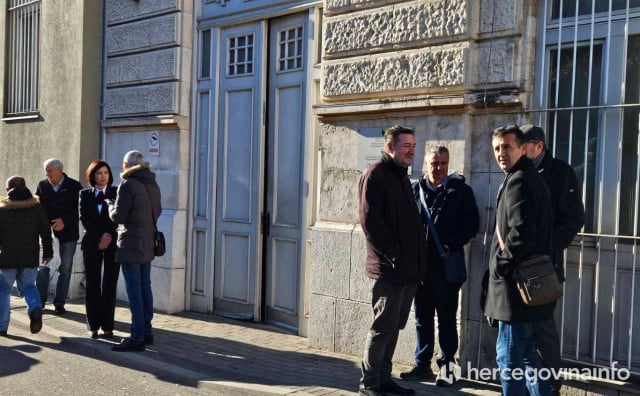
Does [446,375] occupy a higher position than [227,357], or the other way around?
[446,375]

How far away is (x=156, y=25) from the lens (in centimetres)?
951

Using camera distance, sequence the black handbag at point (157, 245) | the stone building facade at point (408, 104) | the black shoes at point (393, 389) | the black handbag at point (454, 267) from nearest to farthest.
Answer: the black shoes at point (393, 389), the black handbag at point (454, 267), the stone building facade at point (408, 104), the black handbag at point (157, 245)

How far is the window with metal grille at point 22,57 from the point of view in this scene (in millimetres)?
11656

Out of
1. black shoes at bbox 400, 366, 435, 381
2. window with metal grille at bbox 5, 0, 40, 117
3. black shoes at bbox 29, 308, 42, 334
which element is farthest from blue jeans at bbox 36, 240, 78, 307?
black shoes at bbox 400, 366, 435, 381

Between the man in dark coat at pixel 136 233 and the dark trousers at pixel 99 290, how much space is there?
581 mm

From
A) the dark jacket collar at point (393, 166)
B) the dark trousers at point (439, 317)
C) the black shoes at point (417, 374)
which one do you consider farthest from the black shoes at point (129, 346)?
the dark jacket collar at point (393, 166)

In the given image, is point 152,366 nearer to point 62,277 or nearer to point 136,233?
point 136,233

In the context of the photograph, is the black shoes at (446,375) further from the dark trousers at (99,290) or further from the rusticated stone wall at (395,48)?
the dark trousers at (99,290)

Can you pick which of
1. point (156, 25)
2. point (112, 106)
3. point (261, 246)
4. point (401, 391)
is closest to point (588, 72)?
point (401, 391)

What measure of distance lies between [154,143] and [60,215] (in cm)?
140

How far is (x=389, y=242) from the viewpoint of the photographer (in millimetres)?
5375

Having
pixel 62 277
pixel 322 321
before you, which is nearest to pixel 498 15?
pixel 322 321

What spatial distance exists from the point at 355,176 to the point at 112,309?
282 cm

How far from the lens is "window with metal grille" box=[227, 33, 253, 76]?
8.71 m
